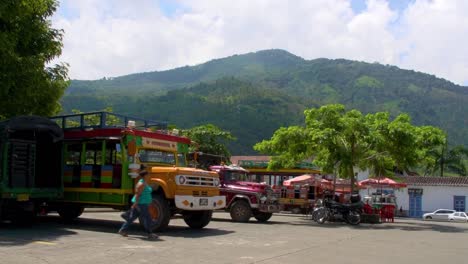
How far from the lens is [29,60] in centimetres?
1598

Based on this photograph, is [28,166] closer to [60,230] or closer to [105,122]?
[60,230]

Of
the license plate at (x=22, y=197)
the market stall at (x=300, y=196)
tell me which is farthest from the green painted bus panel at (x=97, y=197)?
the market stall at (x=300, y=196)

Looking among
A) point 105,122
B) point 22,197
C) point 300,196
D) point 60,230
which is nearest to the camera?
point 60,230

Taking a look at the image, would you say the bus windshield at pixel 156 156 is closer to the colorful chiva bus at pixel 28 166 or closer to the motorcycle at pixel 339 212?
the colorful chiva bus at pixel 28 166

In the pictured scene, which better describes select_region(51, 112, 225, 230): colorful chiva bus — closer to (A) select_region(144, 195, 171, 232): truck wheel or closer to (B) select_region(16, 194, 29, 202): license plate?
(A) select_region(144, 195, 171, 232): truck wheel

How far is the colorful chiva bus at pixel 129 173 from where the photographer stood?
14.1 m

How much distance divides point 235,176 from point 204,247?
9.62 metres

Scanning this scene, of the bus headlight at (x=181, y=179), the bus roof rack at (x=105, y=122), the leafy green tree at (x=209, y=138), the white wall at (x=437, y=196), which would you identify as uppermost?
the leafy green tree at (x=209, y=138)

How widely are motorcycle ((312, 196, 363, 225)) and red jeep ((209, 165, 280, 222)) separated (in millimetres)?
2387

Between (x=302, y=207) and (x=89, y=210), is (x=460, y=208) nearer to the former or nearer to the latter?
(x=302, y=207)

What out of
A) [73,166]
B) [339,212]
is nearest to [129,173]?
[73,166]

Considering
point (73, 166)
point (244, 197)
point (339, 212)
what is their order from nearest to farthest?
point (73, 166), point (244, 197), point (339, 212)

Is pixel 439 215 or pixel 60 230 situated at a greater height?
pixel 60 230

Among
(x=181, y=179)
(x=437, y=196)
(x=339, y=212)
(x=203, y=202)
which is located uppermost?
(x=181, y=179)
